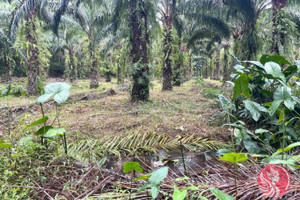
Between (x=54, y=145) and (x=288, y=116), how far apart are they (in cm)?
225

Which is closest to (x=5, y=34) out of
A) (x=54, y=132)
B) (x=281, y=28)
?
(x=54, y=132)

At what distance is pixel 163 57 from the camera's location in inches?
320

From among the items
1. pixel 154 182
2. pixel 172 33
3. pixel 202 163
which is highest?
pixel 172 33

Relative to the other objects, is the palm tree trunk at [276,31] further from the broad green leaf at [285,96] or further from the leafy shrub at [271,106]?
the broad green leaf at [285,96]

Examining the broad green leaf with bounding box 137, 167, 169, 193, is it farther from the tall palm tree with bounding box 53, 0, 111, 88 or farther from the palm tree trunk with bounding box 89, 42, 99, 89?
the palm tree trunk with bounding box 89, 42, 99, 89

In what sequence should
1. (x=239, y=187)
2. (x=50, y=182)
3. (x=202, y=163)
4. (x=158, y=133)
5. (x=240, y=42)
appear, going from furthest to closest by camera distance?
(x=240, y=42) → (x=158, y=133) → (x=202, y=163) → (x=50, y=182) → (x=239, y=187)

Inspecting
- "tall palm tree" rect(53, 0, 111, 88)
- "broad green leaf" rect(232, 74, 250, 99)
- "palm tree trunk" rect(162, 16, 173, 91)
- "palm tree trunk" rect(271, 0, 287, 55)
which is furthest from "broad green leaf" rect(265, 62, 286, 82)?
"palm tree trunk" rect(162, 16, 173, 91)

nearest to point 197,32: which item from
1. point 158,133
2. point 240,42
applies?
point 240,42

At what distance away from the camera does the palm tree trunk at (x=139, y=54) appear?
490 centimetres

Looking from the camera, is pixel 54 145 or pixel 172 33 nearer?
pixel 54 145

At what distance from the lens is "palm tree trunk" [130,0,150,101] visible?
16.1 feet

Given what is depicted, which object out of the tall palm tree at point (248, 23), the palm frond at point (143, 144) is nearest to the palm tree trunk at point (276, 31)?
the tall palm tree at point (248, 23)

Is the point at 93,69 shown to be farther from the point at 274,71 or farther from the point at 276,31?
the point at 274,71

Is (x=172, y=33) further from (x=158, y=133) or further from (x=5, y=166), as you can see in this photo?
(x=5, y=166)
